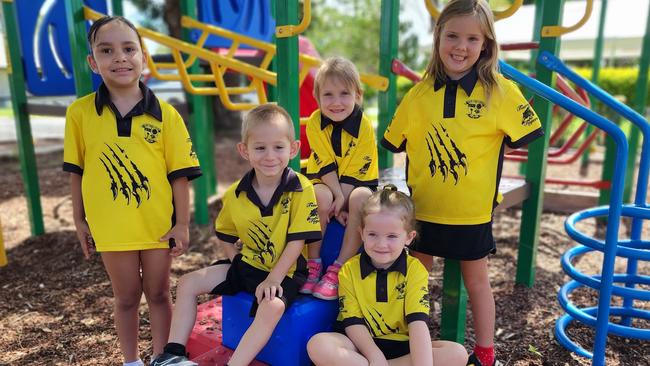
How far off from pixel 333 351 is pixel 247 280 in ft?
1.48

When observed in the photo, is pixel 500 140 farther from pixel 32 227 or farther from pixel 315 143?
pixel 32 227

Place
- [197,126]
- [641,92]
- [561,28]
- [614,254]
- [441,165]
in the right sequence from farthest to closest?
1. [641,92]
2. [197,126]
3. [561,28]
4. [614,254]
5. [441,165]

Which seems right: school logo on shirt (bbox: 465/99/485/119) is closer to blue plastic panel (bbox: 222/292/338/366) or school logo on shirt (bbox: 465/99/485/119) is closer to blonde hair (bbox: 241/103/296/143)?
blonde hair (bbox: 241/103/296/143)

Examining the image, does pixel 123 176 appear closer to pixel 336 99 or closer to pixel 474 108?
pixel 336 99

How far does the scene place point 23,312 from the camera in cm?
319

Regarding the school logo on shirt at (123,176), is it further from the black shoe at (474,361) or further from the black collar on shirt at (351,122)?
the black shoe at (474,361)

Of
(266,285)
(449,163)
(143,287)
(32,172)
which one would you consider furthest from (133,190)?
(32,172)

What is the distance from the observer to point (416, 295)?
190 centimetres

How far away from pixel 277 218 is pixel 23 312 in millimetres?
2132

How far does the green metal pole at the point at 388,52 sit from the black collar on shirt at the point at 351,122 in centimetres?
96

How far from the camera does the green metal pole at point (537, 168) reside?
318cm

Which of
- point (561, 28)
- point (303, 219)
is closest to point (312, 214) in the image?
point (303, 219)

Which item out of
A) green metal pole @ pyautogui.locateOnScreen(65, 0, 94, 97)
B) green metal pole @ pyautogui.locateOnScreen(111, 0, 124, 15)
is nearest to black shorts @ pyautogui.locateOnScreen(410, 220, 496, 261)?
green metal pole @ pyautogui.locateOnScreen(65, 0, 94, 97)

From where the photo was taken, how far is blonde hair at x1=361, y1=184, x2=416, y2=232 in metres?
1.95
